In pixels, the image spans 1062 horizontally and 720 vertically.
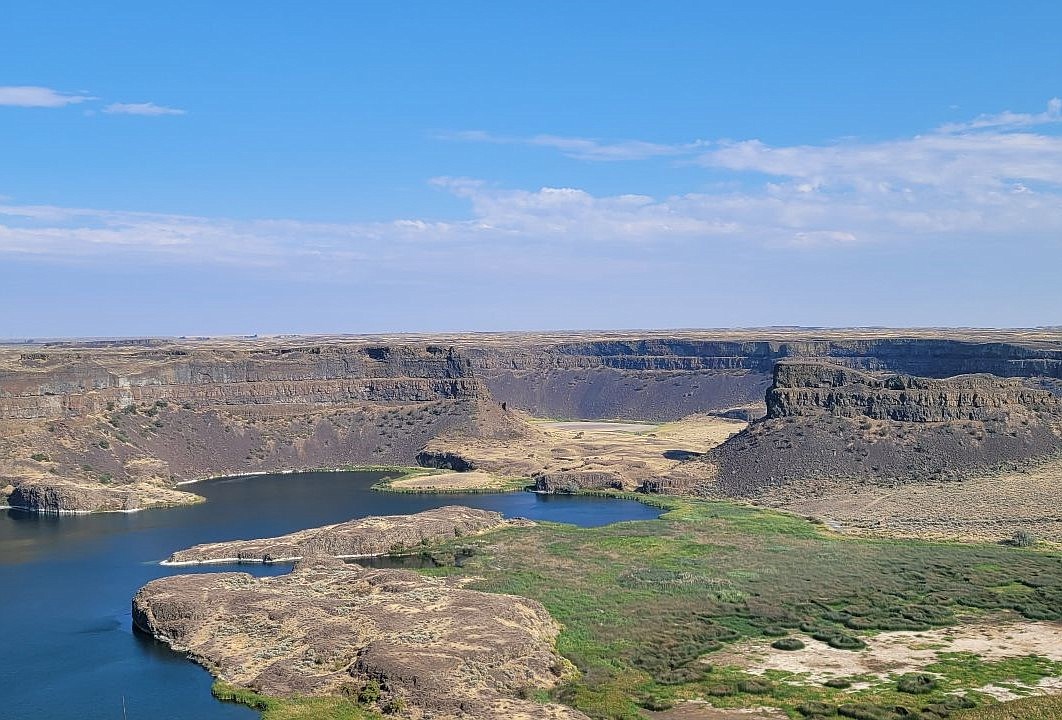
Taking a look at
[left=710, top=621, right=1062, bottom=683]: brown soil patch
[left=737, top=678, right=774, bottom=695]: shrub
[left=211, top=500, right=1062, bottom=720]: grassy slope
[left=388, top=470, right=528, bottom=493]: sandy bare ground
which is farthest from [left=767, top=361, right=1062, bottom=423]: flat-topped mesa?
[left=737, top=678, right=774, bottom=695]: shrub

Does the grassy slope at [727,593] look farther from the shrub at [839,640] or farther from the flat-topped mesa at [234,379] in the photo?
the flat-topped mesa at [234,379]

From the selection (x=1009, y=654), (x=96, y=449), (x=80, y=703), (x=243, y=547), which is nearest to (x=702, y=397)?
(x=96, y=449)

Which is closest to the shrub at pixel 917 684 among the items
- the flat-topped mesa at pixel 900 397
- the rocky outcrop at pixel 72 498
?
the flat-topped mesa at pixel 900 397

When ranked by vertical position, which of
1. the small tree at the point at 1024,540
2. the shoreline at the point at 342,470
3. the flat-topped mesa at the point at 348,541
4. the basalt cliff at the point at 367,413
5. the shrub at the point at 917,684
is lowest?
the shoreline at the point at 342,470

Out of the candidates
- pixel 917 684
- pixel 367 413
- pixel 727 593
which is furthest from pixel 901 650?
pixel 367 413

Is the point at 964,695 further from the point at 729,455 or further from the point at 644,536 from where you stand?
the point at 729,455

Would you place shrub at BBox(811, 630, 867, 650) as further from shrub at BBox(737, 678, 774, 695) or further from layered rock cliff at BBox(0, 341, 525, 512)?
layered rock cliff at BBox(0, 341, 525, 512)
